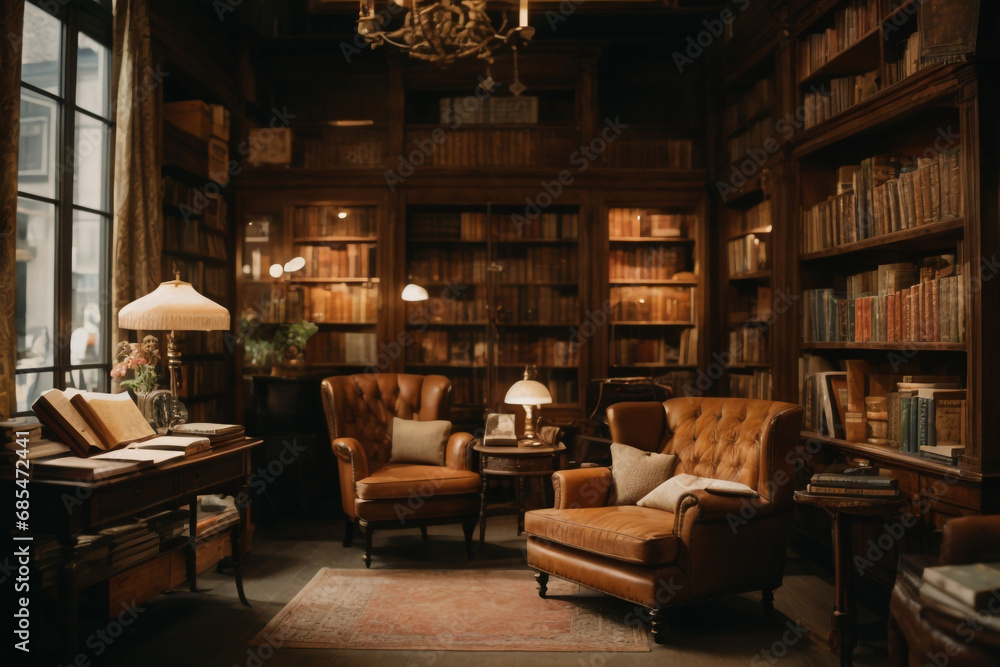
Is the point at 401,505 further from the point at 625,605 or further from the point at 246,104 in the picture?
the point at 246,104

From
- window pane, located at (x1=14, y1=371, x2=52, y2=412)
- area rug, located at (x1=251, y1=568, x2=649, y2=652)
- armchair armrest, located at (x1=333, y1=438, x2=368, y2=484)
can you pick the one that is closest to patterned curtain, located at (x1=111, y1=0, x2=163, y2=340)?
window pane, located at (x1=14, y1=371, x2=52, y2=412)

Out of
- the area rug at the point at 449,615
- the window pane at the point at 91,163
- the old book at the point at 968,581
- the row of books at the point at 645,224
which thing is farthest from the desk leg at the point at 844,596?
the window pane at the point at 91,163

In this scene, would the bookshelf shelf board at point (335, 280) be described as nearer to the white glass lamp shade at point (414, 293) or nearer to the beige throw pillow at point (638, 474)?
the white glass lamp shade at point (414, 293)

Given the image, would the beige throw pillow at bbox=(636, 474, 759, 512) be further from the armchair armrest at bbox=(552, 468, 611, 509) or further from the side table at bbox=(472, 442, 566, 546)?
the side table at bbox=(472, 442, 566, 546)

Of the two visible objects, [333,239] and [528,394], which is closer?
[528,394]

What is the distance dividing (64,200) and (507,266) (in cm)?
311

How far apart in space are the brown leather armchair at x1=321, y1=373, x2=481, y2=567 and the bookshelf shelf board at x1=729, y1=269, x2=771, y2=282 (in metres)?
2.22

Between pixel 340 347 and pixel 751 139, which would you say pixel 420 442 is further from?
pixel 751 139

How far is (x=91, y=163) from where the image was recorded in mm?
4262

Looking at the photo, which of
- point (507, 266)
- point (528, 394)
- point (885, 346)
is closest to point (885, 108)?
point (885, 346)

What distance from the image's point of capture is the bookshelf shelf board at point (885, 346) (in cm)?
323

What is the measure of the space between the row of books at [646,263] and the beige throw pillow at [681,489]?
98.2 inches

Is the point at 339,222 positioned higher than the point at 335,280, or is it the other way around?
the point at 339,222

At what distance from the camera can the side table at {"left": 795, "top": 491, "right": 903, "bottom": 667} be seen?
293 centimetres
